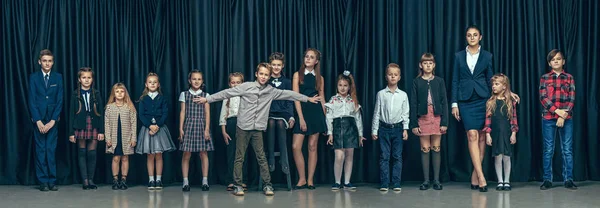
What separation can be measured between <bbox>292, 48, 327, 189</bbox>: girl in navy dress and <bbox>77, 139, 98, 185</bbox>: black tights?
67.1 inches

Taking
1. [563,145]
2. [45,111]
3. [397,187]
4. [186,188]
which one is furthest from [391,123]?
[45,111]

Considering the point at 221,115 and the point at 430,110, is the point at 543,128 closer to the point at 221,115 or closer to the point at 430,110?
the point at 430,110

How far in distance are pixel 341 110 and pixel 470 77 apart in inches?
42.9

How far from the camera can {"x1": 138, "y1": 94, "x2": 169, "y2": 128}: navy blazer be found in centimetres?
697

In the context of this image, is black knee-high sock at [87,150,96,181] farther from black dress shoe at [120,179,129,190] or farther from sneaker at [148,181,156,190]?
sneaker at [148,181,156,190]

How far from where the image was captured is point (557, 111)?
22.2 feet

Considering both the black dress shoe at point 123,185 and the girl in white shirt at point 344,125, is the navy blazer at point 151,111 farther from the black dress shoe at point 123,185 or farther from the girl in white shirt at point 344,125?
the girl in white shirt at point 344,125

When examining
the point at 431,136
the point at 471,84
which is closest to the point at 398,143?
the point at 431,136

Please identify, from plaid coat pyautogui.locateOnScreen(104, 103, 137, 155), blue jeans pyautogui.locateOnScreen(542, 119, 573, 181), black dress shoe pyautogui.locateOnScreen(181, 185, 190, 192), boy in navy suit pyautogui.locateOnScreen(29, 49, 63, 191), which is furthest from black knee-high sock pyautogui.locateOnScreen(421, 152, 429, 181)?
boy in navy suit pyautogui.locateOnScreen(29, 49, 63, 191)

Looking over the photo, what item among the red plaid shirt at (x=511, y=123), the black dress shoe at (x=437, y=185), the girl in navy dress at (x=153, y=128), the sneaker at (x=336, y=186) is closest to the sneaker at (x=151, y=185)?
the girl in navy dress at (x=153, y=128)

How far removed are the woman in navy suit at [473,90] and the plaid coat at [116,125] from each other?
2687mm

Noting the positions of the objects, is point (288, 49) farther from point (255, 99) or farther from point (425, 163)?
point (425, 163)

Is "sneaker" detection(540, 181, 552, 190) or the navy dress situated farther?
the navy dress

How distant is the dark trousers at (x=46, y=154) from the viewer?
702cm
